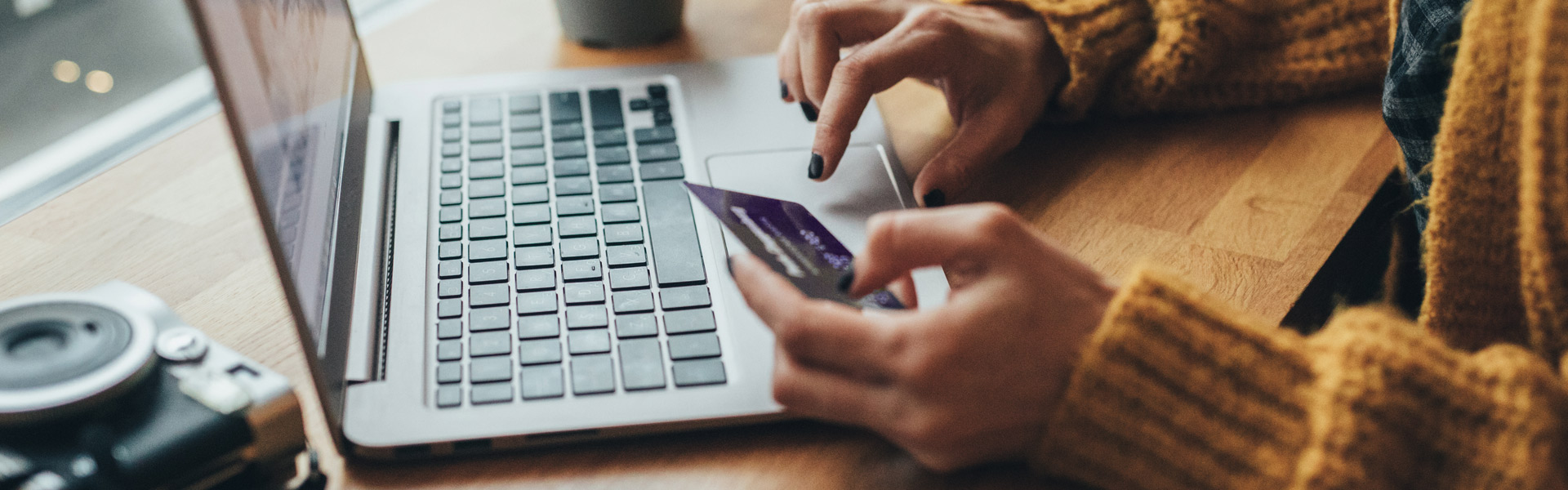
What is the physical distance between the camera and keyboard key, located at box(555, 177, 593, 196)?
1.79 feet

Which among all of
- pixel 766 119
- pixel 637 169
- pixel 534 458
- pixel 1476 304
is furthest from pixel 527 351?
pixel 1476 304

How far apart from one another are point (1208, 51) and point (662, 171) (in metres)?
0.36

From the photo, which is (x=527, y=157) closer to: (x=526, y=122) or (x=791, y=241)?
(x=526, y=122)

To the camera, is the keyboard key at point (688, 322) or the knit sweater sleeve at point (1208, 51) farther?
the knit sweater sleeve at point (1208, 51)

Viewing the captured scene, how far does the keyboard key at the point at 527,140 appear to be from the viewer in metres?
0.59

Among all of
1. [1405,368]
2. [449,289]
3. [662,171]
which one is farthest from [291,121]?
[1405,368]

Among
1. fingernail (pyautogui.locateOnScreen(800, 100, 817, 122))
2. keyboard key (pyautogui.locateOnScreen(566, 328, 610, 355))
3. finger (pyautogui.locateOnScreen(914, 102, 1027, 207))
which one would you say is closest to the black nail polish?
finger (pyautogui.locateOnScreen(914, 102, 1027, 207))

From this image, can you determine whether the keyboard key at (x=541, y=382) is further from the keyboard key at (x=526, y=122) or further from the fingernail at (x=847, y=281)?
the keyboard key at (x=526, y=122)

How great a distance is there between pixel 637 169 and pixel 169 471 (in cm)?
29

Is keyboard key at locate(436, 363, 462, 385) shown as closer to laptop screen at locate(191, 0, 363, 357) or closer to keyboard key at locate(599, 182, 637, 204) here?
laptop screen at locate(191, 0, 363, 357)

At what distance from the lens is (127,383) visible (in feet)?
1.11

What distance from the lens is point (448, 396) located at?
40cm

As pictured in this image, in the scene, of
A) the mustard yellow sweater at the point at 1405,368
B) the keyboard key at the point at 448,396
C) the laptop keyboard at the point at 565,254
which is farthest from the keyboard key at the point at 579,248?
the mustard yellow sweater at the point at 1405,368

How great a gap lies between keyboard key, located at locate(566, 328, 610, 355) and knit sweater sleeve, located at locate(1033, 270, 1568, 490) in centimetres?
19
